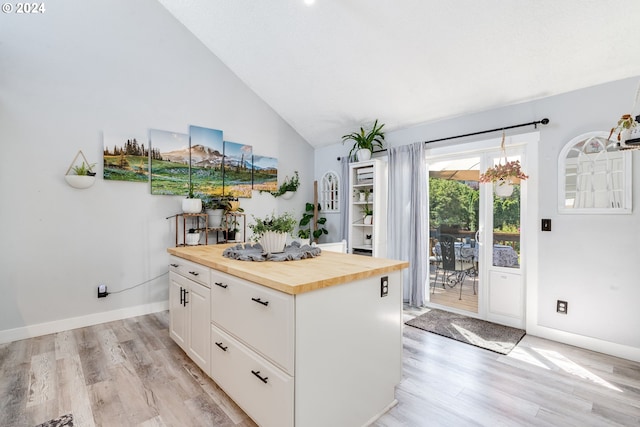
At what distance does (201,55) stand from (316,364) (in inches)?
165

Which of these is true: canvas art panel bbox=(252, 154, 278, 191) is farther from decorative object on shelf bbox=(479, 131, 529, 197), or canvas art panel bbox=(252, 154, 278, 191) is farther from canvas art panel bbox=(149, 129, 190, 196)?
decorative object on shelf bbox=(479, 131, 529, 197)

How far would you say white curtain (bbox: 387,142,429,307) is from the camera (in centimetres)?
381

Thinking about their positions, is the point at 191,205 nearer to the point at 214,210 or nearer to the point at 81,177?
the point at 214,210

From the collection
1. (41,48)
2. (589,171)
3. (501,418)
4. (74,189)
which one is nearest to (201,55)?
(41,48)

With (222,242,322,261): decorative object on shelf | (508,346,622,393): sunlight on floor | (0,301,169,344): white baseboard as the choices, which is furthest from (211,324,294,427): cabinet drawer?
(508,346,622,393): sunlight on floor

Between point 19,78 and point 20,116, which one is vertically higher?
point 19,78

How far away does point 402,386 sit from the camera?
2125mm

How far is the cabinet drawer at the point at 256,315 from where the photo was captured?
55.6 inches

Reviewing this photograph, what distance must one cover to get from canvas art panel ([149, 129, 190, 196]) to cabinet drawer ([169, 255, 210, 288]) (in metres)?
1.42

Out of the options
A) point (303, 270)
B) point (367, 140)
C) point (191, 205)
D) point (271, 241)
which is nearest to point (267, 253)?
point (271, 241)

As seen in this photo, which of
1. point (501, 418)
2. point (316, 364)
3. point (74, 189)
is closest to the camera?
point (316, 364)

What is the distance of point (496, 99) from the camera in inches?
126

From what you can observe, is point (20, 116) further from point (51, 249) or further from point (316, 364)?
point (316, 364)

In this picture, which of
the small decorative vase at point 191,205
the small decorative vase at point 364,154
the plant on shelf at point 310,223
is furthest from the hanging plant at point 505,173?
the small decorative vase at point 191,205
